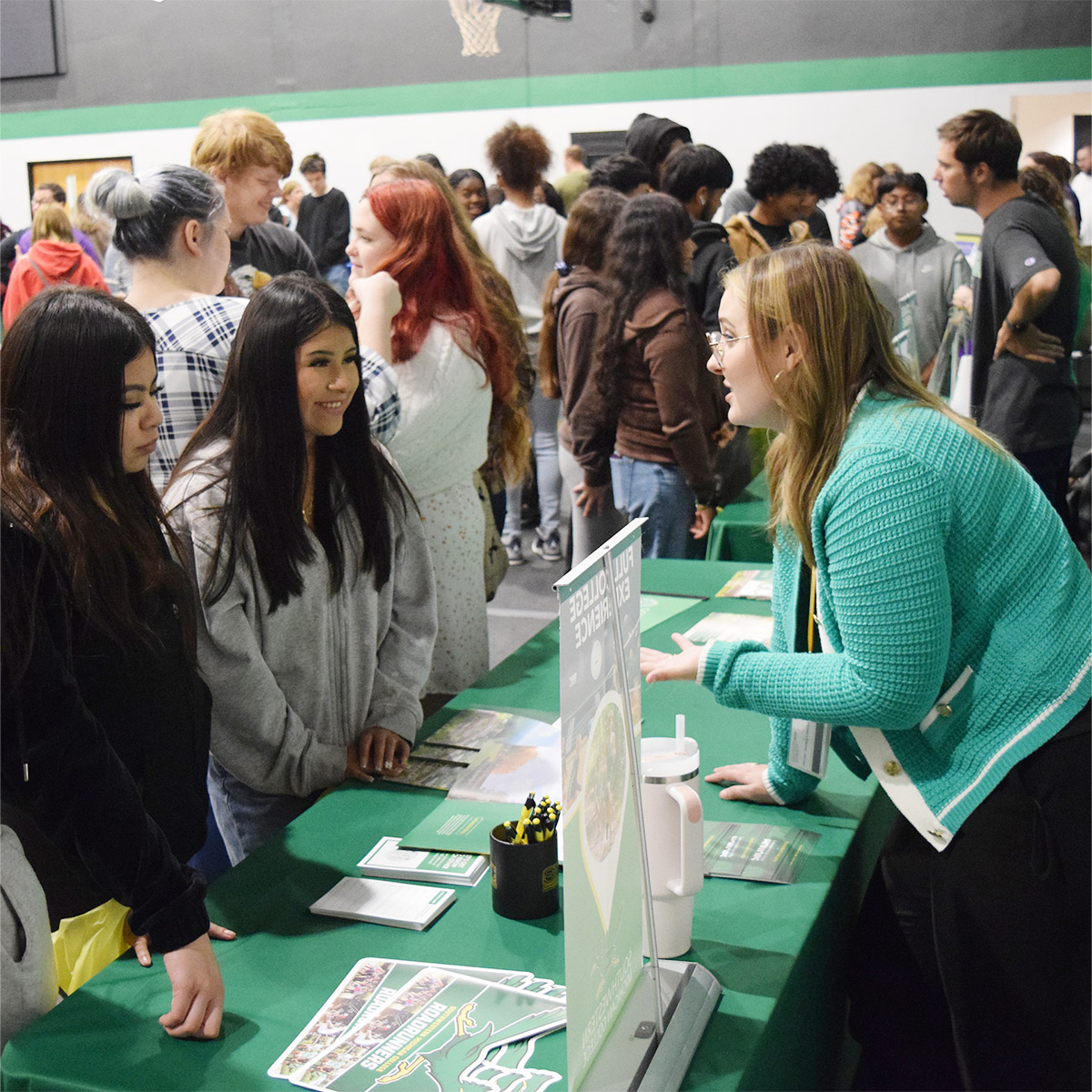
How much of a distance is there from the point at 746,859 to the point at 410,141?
4999mm

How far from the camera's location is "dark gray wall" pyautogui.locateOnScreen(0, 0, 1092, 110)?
16.2 ft

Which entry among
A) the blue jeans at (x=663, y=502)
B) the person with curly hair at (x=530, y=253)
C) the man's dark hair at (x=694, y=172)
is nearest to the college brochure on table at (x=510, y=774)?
the blue jeans at (x=663, y=502)

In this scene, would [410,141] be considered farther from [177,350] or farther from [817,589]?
[817,589]

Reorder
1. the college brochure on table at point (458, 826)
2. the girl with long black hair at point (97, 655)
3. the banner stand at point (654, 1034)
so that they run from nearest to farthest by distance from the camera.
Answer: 1. the banner stand at point (654, 1034)
2. the girl with long black hair at point (97, 655)
3. the college brochure on table at point (458, 826)

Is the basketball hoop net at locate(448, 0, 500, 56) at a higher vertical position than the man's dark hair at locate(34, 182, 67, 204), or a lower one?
higher

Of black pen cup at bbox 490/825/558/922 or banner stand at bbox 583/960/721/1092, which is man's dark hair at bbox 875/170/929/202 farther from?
banner stand at bbox 583/960/721/1092

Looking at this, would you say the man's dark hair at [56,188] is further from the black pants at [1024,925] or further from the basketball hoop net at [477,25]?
the black pants at [1024,925]

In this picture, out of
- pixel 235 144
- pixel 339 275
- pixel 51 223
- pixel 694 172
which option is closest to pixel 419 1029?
pixel 235 144

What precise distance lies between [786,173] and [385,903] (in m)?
3.34

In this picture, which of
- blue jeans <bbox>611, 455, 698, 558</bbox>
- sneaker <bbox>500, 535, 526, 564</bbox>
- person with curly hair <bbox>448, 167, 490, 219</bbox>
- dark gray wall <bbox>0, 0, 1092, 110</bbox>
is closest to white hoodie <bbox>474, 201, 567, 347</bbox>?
person with curly hair <bbox>448, 167, 490, 219</bbox>

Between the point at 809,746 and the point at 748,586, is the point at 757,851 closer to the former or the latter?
the point at 809,746

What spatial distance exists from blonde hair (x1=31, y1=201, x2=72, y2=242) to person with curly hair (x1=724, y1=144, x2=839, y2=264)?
2570 millimetres

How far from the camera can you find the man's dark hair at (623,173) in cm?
423

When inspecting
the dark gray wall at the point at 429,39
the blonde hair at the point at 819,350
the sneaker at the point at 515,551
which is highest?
the dark gray wall at the point at 429,39
